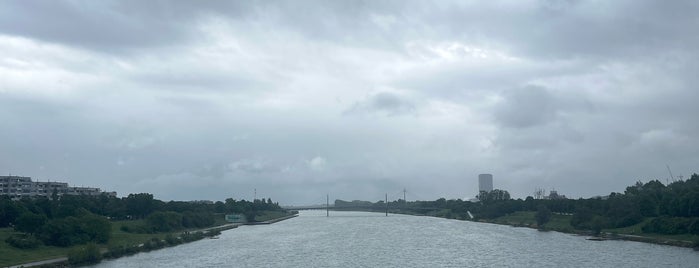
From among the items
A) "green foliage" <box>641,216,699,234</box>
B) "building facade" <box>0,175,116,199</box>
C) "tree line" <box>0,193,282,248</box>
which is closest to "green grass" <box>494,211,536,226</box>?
"green foliage" <box>641,216,699,234</box>

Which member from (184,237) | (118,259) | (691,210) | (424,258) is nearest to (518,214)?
(691,210)

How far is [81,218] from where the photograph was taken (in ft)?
192

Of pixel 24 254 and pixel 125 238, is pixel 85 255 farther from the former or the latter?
pixel 125 238

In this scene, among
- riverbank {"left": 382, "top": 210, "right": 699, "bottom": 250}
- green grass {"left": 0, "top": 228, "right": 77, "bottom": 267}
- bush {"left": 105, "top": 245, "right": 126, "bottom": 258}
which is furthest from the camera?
riverbank {"left": 382, "top": 210, "right": 699, "bottom": 250}

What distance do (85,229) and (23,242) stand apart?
26.0 ft

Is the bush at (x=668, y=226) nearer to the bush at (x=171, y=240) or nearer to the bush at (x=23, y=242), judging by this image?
the bush at (x=171, y=240)

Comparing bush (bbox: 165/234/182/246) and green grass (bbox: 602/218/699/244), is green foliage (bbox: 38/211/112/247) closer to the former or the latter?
bush (bbox: 165/234/182/246)

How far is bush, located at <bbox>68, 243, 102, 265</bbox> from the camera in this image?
150 ft

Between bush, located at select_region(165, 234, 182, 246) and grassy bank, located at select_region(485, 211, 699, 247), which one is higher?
grassy bank, located at select_region(485, 211, 699, 247)

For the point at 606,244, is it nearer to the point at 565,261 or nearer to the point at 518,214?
the point at 565,261

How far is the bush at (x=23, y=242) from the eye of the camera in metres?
48.6

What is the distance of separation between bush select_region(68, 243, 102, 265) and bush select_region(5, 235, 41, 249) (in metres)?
4.10

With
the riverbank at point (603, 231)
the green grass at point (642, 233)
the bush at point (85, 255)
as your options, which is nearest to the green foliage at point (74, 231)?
the bush at point (85, 255)

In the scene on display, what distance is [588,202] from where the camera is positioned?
328ft
